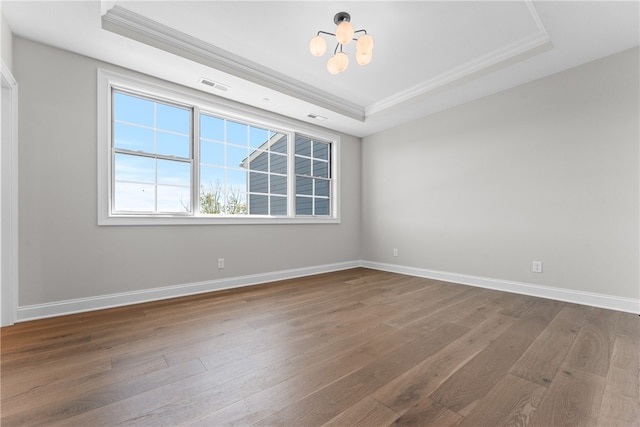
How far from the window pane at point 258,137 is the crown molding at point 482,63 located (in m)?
1.83

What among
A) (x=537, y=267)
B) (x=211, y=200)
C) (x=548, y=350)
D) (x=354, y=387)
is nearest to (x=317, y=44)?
(x=211, y=200)

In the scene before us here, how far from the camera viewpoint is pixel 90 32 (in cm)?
234

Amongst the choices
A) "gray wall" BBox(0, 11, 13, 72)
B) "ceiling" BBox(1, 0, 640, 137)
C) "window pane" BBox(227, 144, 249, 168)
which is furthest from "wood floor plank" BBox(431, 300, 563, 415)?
"gray wall" BBox(0, 11, 13, 72)

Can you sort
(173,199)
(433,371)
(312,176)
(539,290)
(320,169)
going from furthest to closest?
(320,169)
(312,176)
(173,199)
(539,290)
(433,371)

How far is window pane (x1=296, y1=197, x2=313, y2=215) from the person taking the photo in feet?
15.1

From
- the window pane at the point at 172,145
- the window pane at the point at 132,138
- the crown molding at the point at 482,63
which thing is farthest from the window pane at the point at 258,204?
the crown molding at the point at 482,63

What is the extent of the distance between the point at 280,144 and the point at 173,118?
1.54 meters

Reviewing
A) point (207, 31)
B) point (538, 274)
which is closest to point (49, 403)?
point (207, 31)

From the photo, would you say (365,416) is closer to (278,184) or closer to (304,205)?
(278,184)

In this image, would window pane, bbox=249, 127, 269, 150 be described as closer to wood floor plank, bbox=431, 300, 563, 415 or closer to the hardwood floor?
the hardwood floor

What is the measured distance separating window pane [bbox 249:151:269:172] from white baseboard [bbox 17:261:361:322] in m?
1.55

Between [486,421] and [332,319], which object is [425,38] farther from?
[486,421]

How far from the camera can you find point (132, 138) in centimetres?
301

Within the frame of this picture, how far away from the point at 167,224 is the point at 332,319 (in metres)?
2.13
